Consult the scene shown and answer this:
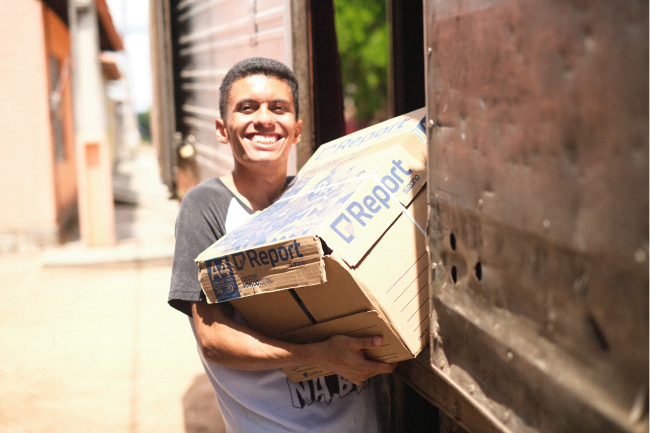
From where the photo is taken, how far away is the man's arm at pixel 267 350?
4.45 ft

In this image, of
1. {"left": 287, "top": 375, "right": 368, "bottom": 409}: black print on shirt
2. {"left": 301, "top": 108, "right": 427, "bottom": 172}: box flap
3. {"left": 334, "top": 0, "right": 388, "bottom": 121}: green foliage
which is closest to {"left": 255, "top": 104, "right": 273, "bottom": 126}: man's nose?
{"left": 301, "top": 108, "right": 427, "bottom": 172}: box flap

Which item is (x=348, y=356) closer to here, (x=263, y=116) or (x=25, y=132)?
(x=263, y=116)

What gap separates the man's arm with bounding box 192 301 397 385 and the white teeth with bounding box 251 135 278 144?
49cm

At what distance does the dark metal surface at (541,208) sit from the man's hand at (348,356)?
186 millimetres

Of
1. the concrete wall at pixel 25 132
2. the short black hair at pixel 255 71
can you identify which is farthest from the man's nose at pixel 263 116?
the concrete wall at pixel 25 132

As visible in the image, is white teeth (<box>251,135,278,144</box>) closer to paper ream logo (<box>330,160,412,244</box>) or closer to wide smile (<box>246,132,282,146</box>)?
wide smile (<box>246,132,282,146</box>)

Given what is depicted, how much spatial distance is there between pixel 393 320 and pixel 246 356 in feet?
1.37

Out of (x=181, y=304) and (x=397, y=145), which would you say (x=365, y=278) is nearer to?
(x=397, y=145)

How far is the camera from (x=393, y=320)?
1272 millimetres

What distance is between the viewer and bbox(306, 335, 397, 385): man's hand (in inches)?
52.1

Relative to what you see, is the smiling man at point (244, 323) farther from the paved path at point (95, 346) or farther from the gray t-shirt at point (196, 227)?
the paved path at point (95, 346)

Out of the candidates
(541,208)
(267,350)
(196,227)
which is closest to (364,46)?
(196,227)

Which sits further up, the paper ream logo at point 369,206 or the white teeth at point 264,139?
the white teeth at point 264,139

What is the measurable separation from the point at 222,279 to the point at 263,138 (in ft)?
1.74
